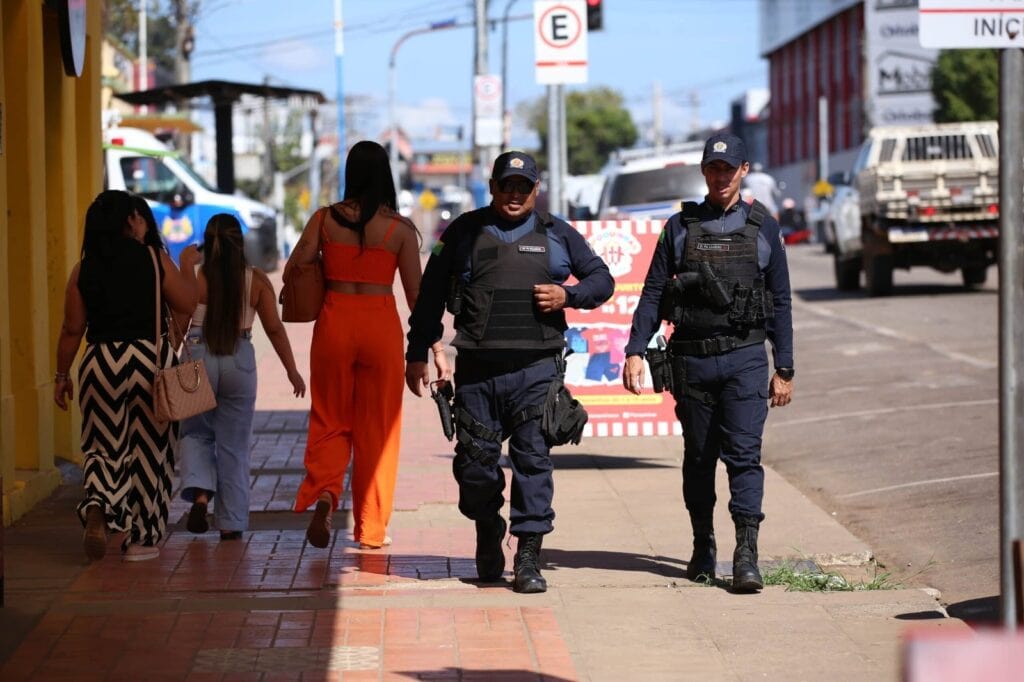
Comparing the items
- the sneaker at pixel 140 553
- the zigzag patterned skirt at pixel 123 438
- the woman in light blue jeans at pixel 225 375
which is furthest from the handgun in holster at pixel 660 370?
the sneaker at pixel 140 553

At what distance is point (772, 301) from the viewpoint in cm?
735

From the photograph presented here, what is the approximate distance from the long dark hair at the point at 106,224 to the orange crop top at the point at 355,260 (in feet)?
3.04

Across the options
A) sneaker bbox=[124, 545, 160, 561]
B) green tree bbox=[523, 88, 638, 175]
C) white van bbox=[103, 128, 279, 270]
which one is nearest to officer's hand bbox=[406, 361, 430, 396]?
sneaker bbox=[124, 545, 160, 561]

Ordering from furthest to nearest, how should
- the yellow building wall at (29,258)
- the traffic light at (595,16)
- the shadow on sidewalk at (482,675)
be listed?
the traffic light at (595,16) < the yellow building wall at (29,258) < the shadow on sidewalk at (482,675)

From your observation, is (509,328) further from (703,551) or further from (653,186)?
(653,186)

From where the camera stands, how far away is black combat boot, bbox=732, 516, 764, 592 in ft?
23.6

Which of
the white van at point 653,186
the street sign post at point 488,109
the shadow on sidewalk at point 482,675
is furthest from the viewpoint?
the white van at point 653,186

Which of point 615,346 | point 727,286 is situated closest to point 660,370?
point 727,286

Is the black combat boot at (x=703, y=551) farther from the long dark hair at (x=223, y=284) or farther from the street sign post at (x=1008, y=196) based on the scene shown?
the street sign post at (x=1008, y=196)

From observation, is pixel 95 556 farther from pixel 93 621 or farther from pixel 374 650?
pixel 374 650

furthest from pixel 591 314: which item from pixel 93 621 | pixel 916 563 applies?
pixel 93 621

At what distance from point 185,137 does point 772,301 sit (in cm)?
4043

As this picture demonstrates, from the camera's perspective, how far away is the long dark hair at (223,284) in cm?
839

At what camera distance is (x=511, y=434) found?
7285 mm
